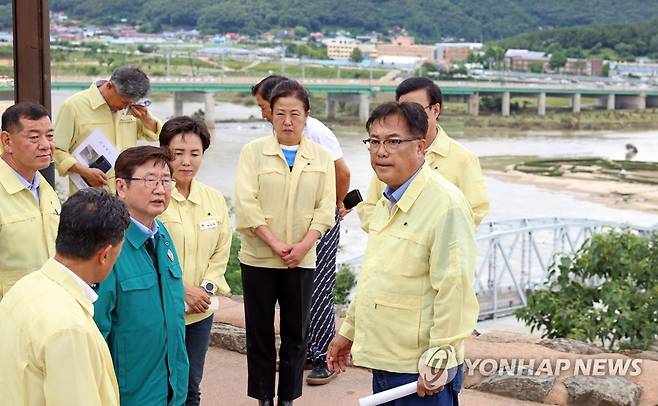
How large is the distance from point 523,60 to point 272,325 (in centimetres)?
7101

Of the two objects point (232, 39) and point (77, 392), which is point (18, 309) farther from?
point (232, 39)

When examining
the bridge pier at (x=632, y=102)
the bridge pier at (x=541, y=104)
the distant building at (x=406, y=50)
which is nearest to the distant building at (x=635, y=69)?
the bridge pier at (x=632, y=102)

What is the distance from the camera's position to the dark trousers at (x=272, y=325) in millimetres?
3344

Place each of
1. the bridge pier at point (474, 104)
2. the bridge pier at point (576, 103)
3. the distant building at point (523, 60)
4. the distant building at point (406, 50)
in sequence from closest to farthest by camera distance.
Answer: the bridge pier at point (474, 104) < the bridge pier at point (576, 103) < the distant building at point (523, 60) < the distant building at point (406, 50)

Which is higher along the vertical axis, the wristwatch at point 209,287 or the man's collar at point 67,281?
the man's collar at point 67,281

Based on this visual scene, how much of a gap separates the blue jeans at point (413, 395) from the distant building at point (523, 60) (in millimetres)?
69835

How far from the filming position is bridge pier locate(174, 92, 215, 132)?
38.1 meters

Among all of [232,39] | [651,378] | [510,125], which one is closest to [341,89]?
[510,125]

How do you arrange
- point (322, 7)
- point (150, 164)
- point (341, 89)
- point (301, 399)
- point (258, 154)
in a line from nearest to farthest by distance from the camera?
point (150, 164) → point (258, 154) → point (301, 399) → point (341, 89) → point (322, 7)

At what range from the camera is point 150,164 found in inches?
97.6

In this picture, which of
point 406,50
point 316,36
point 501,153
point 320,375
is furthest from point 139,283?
point 316,36

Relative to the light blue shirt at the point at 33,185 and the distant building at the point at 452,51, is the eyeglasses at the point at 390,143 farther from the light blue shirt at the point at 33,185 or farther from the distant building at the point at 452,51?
the distant building at the point at 452,51

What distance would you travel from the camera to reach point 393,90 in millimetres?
44250

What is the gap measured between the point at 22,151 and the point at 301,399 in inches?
57.6
